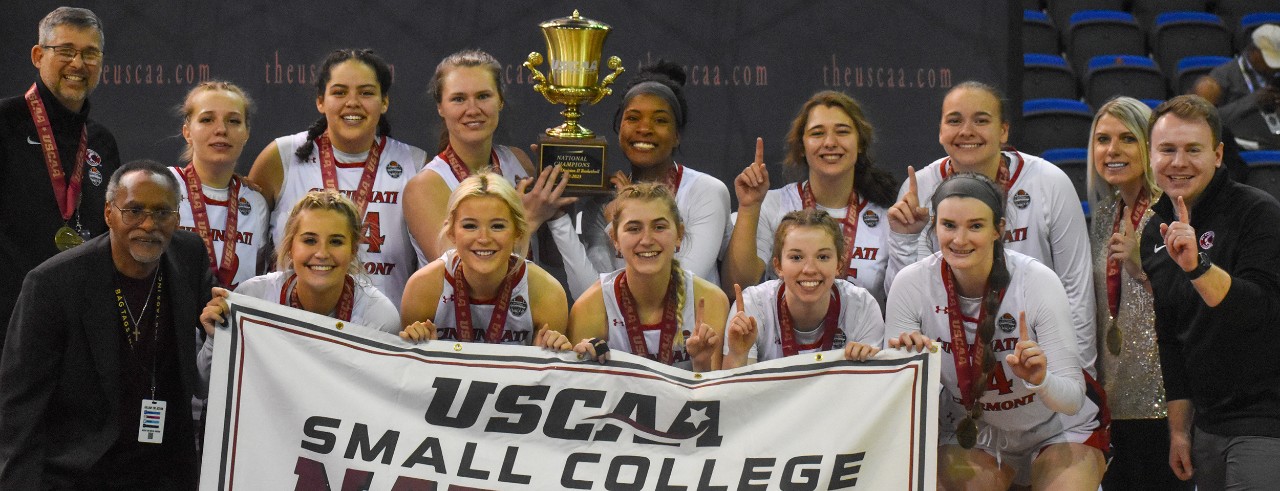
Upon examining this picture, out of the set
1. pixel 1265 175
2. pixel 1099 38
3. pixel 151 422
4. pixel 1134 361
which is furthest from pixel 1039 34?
pixel 151 422

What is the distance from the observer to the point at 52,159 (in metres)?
5.03

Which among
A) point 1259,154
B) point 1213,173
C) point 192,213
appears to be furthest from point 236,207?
point 1259,154

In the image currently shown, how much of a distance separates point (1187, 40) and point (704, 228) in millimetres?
6675

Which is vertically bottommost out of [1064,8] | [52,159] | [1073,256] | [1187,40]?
[1073,256]

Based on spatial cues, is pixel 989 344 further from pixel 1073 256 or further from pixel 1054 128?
pixel 1054 128

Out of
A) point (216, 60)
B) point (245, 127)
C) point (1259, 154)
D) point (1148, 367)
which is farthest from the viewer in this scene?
point (1259, 154)

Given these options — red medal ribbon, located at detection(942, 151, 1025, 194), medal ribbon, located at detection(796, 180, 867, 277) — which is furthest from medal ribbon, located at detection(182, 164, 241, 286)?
red medal ribbon, located at detection(942, 151, 1025, 194)

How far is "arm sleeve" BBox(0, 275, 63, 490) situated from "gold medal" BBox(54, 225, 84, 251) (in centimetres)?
113

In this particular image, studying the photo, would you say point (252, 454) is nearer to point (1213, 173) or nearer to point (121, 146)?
point (1213, 173)

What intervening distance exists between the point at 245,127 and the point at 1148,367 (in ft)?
12.5

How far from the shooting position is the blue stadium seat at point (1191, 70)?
9609 mm

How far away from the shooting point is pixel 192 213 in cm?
498

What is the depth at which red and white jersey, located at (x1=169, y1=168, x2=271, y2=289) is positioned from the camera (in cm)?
499

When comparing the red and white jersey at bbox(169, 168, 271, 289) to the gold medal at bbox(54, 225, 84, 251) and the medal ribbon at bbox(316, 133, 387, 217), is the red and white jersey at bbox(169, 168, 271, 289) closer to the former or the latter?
the medal ribbon at bbox(316, 133, 387, 217)
